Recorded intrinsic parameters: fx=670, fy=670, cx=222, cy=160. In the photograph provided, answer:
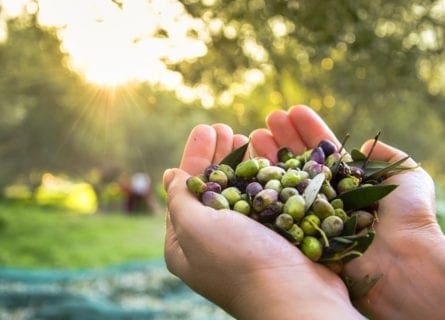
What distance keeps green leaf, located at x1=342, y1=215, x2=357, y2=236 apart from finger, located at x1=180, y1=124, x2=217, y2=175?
2.01 feet

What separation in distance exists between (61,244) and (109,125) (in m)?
5.32

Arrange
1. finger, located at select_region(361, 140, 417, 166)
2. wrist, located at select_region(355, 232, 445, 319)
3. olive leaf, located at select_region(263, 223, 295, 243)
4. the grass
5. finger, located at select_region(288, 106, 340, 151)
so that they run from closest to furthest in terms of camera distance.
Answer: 1. olive leaf, located at select_region(263, 223, 295, 243)
2. wrist, located at select_region(355, 232, 445, 319)
3. finger, located at select_region(361, 140, 417, 166)
4. finger, located at select_region(288, 106, 340, 151)
5. the grass

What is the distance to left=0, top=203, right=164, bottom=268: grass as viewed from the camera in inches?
470

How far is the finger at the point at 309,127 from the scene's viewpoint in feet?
8.61

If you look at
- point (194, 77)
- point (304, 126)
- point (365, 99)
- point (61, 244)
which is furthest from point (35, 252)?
point (304, 126)

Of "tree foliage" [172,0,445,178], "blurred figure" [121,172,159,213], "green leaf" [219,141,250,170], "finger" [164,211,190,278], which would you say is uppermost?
"tree foliage" [172,0,445,178]

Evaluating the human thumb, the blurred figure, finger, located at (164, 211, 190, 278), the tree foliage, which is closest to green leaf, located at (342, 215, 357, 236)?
finger, located at (164, 211, 190, 278)

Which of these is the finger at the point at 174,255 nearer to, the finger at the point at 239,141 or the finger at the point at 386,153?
the finger at the point at 239,141

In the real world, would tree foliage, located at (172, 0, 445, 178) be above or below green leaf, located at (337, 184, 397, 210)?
above

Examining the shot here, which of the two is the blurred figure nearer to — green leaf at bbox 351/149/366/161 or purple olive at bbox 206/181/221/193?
green leaf at bbox 351/149/366/161

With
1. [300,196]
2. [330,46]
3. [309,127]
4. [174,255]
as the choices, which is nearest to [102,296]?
[330,46]

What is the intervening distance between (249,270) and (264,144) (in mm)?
987

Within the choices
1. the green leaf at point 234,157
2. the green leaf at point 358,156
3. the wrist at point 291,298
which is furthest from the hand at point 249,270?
the green leaf at point 358,156

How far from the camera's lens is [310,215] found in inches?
75.1
